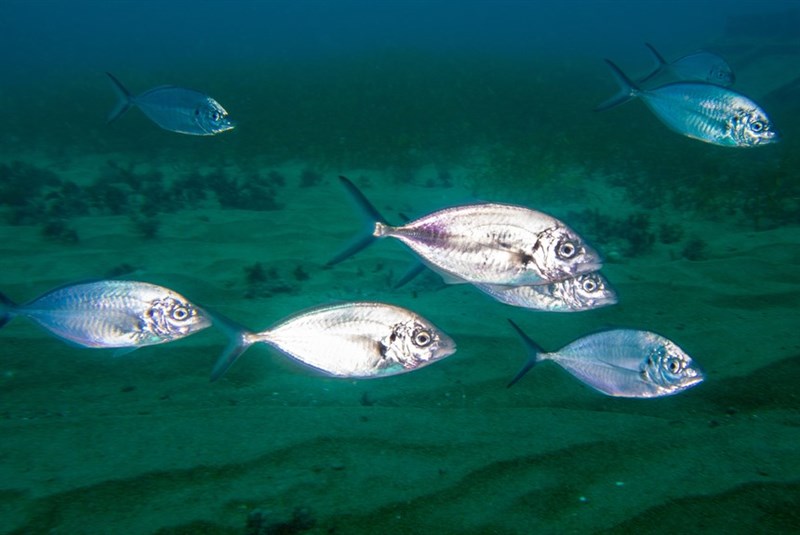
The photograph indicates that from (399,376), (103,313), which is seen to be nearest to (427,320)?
(399,376)

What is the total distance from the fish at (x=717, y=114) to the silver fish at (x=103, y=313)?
452cm

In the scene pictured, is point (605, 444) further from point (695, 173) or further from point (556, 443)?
point (695, 173)

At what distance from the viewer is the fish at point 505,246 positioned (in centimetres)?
288

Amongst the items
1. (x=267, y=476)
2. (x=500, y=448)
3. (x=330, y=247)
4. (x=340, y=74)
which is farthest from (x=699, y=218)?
(x=340, y=74)

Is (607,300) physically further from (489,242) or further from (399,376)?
(399,376)

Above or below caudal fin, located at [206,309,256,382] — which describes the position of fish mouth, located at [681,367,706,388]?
below

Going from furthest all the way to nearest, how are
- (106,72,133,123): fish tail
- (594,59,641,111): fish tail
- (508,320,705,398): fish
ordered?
(106,72,133,123): fish tail, (594,59,641,111): fish tail, (508,320,705,398): fish

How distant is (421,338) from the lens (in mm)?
2971

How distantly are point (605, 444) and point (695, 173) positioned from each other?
30.4ft

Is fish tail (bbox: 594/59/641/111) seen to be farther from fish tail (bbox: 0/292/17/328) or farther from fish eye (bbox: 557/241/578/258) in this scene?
fish tail (bbox: 0/292/17/328)

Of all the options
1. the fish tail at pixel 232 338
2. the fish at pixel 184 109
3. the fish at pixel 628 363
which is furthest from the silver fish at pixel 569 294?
the fish at pixel 184 109

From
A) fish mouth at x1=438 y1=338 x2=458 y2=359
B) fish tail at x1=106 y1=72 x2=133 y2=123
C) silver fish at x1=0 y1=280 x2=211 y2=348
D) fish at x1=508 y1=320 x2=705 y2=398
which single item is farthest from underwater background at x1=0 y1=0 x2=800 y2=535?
fish tail at x1=106 y1=72 x2=133 y2=123

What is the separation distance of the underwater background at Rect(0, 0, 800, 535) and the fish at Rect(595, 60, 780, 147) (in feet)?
5.82

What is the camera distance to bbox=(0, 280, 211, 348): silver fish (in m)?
3.39
